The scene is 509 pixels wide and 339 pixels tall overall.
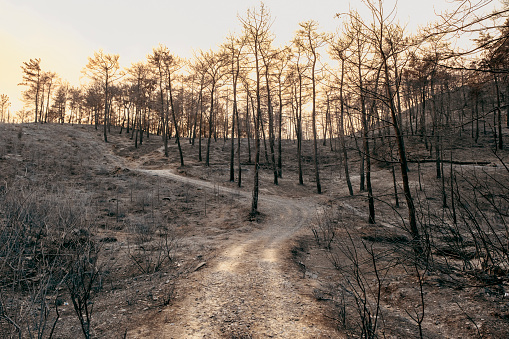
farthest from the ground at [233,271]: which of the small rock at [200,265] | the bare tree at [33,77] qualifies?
the bare tree at [33,77]

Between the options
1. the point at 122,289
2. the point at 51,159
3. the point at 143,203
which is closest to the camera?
the point at 122,289

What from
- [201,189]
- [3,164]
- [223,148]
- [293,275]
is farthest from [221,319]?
[223,148]

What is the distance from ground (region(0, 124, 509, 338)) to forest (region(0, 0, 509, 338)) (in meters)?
0.06

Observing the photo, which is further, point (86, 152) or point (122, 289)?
point (86, 152)

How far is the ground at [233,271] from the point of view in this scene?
179 inches

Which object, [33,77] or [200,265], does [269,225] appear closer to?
[200,265]

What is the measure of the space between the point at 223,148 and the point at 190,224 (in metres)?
27.1

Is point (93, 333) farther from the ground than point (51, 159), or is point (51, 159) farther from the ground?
point (51, 159)

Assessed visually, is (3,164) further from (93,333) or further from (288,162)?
(288,162)

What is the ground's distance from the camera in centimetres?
455

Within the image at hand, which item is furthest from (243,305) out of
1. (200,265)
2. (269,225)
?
(269,225)

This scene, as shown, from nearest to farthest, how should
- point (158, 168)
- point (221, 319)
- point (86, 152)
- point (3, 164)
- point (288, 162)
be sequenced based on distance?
point (221, 319) → point (3, 164) → point (158, 168) → point (86, 152) → point (288, 162)

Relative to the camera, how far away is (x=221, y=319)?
4.83 m

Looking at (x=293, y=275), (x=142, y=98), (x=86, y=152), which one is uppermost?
(x=142, y=98)
